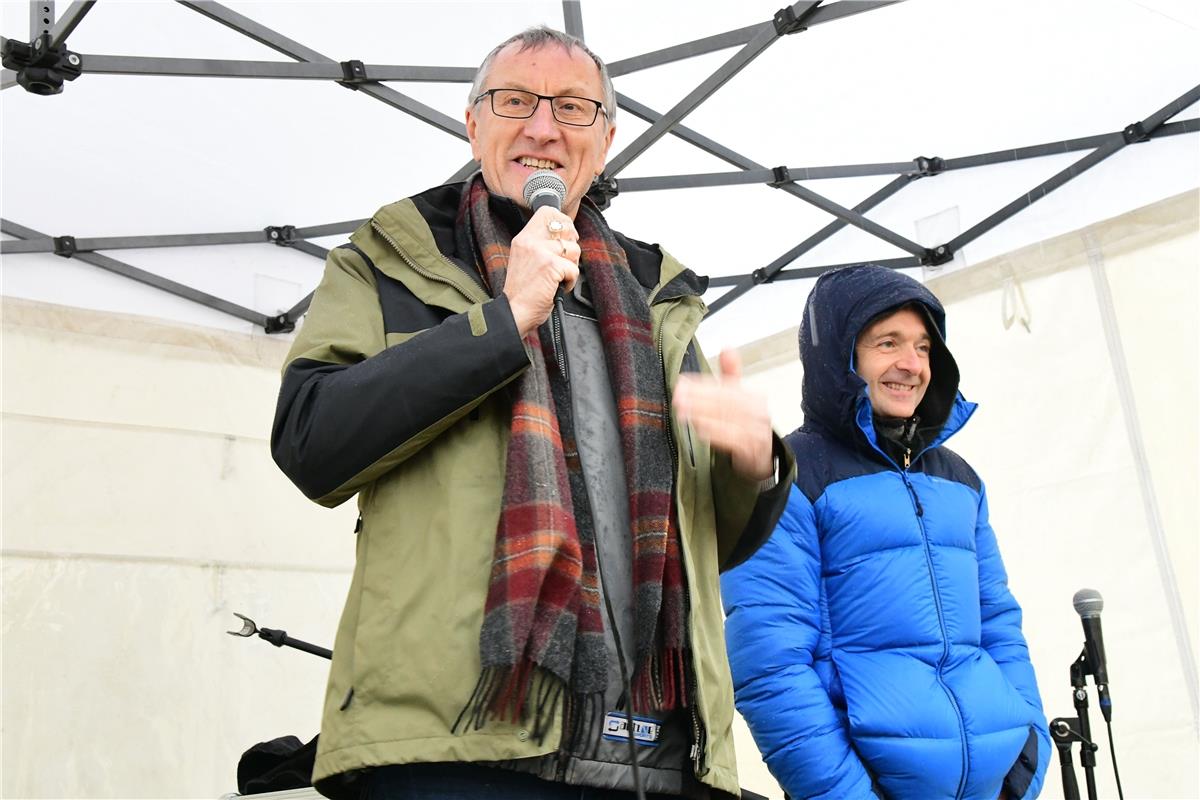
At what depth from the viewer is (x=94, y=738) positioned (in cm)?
428

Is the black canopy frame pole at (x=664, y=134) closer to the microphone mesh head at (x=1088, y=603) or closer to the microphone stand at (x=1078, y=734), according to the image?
the microphone mesh head at (x=1088, y=603)

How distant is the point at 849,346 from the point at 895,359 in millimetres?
105

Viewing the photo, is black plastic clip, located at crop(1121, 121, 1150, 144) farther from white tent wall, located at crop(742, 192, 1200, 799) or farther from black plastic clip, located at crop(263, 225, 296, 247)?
black plastic clip, located at crop(263, 225, 296, 247)

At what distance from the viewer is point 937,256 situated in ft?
15.9

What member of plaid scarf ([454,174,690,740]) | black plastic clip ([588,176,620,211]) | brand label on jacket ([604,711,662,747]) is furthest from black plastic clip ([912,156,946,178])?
brand label on jacket ([604,711,662,747])

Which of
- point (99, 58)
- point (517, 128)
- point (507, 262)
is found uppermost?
point (99, 58)

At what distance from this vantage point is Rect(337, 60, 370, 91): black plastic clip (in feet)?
13.4

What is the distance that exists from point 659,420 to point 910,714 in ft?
3.12

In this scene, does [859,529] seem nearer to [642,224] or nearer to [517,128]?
[517,128]

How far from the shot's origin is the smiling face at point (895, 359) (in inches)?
91.4

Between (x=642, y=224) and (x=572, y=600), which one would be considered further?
(x=642, y=224)

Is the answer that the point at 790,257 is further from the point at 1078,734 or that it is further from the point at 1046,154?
the point at 1078,734

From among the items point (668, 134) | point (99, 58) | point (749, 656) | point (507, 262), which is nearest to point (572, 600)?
point (507, 262)

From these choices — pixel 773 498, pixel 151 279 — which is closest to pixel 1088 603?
pixel 773 498
